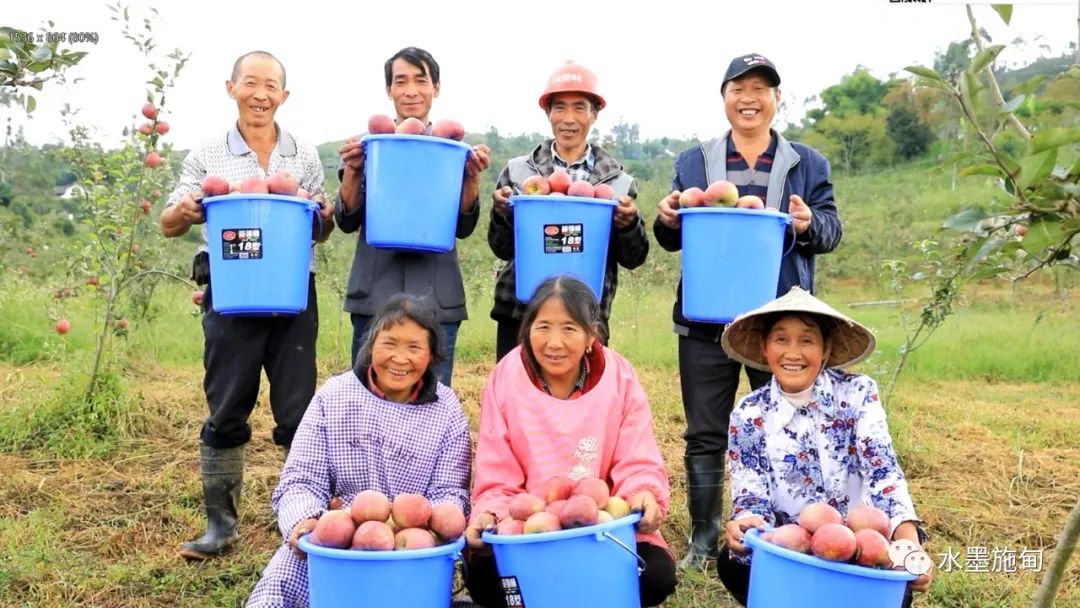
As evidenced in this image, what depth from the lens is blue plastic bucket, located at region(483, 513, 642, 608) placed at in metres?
1.94

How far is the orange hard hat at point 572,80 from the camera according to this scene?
2797mm

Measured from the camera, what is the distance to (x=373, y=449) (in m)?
2.48

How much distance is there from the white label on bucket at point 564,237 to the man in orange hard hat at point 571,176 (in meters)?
0.16

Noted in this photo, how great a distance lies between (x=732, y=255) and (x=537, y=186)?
0.60m

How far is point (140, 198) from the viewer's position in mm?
4316

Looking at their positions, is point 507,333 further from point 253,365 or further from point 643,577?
point 643,577

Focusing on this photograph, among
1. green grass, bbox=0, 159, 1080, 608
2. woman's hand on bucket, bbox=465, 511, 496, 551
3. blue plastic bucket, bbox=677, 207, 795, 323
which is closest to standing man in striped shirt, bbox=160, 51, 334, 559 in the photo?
green grass, bbox=0, 159, 1080, 608

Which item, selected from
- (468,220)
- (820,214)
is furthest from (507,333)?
(820,214)

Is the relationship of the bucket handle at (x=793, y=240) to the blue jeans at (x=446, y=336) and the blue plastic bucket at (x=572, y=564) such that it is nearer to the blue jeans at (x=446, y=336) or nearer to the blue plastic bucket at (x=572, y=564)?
the blue jeans at (x=446, y=336)

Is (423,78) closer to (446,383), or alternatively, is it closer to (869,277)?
(446,383)

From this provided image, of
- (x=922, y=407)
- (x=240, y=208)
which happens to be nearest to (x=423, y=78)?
(x=240, y=208)

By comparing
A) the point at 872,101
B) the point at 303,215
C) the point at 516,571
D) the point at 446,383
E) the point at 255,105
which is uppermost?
the point at 872,101

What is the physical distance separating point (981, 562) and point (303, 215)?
2428 millimetres

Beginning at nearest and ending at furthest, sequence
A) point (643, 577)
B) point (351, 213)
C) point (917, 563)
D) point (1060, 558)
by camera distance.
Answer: point (917, 563) < point (1060, 558) < point (643, 577) < point (351, 213)
